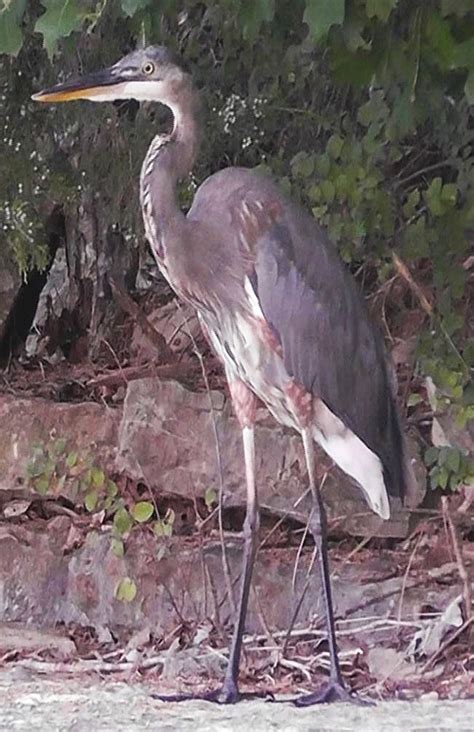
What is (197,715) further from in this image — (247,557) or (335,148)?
(335,148)

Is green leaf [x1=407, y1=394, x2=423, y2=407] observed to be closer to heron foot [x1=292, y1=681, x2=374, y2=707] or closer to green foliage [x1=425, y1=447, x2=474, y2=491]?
green foliage [x1=425, y1=447, x2=474, y2=491]

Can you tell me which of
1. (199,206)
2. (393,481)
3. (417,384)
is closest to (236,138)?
(417,384)

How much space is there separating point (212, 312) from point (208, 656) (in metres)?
1.35

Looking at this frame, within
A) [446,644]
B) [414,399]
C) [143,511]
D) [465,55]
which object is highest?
[465,55]

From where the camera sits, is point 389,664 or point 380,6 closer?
point 380,6

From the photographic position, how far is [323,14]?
259 cm

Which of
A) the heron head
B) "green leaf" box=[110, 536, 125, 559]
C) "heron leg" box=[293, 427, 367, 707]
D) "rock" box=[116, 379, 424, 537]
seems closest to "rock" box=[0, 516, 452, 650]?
"green leaf" box=[110, 536, 125, 559]

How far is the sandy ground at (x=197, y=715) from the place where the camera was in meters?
2.74

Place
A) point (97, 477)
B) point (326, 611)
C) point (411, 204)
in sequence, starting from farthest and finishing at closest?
point (97, 477), point (411, 204), point (326, 611)

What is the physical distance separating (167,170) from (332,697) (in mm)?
1420

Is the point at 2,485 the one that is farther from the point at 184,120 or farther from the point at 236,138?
the point at 184,120

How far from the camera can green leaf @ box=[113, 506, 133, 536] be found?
4930 millimetres

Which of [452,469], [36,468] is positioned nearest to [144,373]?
[36,468]

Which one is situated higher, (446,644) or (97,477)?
(97,477)
